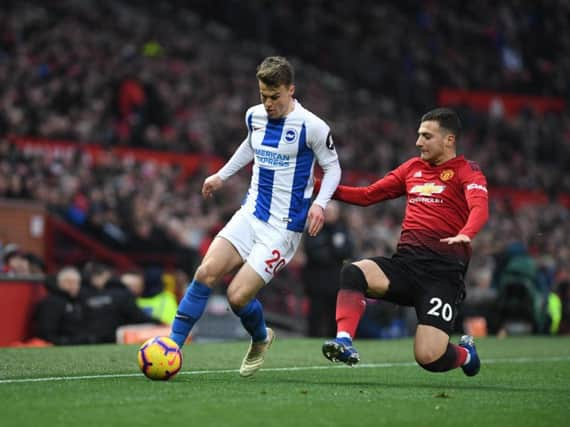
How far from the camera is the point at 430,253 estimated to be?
828cm

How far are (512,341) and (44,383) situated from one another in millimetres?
9458

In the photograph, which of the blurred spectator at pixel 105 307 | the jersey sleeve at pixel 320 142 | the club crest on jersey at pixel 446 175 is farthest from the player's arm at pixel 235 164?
the blurred spectator at pixel 105 307

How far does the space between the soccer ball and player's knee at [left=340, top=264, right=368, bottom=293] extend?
4.23 ft

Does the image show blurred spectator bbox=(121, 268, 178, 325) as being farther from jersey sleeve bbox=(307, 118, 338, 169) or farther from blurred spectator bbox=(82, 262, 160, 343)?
jersey sleeve bbox=(307, 118, 338, 169)

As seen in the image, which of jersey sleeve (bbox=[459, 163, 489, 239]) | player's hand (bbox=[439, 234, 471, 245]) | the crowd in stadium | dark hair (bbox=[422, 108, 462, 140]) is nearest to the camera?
player's hand (bbox=[439, 234, 471, 245])

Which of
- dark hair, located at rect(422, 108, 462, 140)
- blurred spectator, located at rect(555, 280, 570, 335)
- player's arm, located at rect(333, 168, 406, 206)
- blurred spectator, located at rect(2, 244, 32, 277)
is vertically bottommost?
blurred spectator, located at rect(555, 280, 570, 335)

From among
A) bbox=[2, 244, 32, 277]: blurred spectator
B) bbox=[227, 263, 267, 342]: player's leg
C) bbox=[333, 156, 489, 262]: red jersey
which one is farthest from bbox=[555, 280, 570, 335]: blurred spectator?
bbox=[227, 263, 267, 342]: player's leg

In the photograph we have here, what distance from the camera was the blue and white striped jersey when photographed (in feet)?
27.1

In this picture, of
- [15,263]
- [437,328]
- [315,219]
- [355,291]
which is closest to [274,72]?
[315,219]

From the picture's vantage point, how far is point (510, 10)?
38188 millimetres

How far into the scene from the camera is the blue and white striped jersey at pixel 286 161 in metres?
8.26

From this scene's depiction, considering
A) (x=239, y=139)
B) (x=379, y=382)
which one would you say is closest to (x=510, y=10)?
(x=239, y=139)

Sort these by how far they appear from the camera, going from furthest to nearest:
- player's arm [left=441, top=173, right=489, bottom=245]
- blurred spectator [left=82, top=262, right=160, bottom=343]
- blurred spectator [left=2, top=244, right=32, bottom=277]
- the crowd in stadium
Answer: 1. the crowd in stadium
2. blurred spectator [left=2, top=244, right=32, bottom=277]
3. blurred spectator [left=82, top=262, right=160, bottom=343]
4. player's arm [left=441, top=173, right=489, bottom=245]

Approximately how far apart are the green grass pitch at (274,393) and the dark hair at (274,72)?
2.13 m
